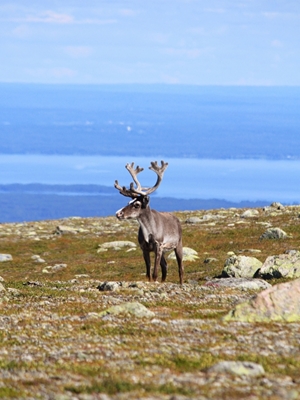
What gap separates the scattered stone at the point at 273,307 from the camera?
20203 millimetres

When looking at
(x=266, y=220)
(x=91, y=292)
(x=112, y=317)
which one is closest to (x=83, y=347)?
(x=112, y=317)

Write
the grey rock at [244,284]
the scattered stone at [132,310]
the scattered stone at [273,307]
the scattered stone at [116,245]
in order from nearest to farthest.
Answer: the scattered stone at [273,307] < the scattered stone at [132,310] < the grey rock at [244,284] < the scattered stone at [116,245]

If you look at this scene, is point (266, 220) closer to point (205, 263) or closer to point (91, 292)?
point (205, 263)

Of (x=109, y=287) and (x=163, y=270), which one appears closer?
(x=109, y=287)

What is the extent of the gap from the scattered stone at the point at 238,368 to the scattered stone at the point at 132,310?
6.16 metres

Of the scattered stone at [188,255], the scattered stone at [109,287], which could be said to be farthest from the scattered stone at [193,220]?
the scattered stone at [109,287]

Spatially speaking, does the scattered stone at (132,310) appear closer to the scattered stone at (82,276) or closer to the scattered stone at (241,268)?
the scattered stone at (241,268)

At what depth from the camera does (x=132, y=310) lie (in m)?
21.9

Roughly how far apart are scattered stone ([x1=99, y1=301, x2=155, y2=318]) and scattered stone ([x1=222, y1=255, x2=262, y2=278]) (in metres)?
14.4

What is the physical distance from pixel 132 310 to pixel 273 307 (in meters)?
3.81

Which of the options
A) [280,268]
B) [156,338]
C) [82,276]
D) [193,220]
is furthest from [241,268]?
[193,220]

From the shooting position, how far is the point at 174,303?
78.9ft

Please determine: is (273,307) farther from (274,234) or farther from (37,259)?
(37,259)

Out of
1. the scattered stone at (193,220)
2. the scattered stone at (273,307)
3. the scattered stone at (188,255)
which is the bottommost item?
the scattered stone at (188,255)
